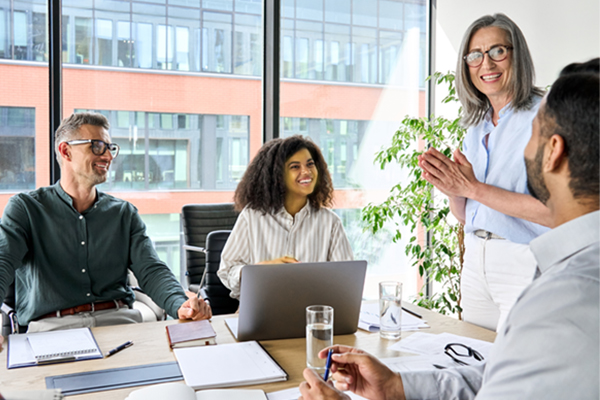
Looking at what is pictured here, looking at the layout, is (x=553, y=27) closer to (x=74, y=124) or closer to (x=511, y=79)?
(x=511, y=79)

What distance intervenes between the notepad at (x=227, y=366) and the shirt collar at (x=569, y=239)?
2.38 ft

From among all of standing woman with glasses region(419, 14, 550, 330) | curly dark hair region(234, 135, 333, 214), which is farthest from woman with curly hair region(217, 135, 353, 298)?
standing woman with glasses region(419, 14, 550, 330)

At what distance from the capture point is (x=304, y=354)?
1479mm

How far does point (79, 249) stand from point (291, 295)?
4.07ft

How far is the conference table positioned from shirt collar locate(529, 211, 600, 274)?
0.70m

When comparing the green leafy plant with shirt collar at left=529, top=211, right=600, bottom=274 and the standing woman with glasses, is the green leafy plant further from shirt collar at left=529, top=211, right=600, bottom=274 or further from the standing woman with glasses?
shirt collar at left=529, top=211, right=600, bottom=274

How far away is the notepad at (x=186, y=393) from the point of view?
1.11 m

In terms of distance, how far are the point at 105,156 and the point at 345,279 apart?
1.40 metres

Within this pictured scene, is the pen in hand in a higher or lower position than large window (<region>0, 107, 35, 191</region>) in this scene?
lower

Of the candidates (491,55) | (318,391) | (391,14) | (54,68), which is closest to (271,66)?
(391,14)

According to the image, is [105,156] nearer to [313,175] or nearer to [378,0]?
[313,175]

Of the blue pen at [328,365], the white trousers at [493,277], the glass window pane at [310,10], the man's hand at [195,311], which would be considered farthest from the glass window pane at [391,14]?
the blue pen at [328,365]

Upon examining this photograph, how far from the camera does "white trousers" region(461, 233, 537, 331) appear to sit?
182 cm

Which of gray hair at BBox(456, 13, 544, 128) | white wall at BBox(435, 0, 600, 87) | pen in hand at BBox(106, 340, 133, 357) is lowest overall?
pen in hand at BBox(106, 340, 133, 357)
